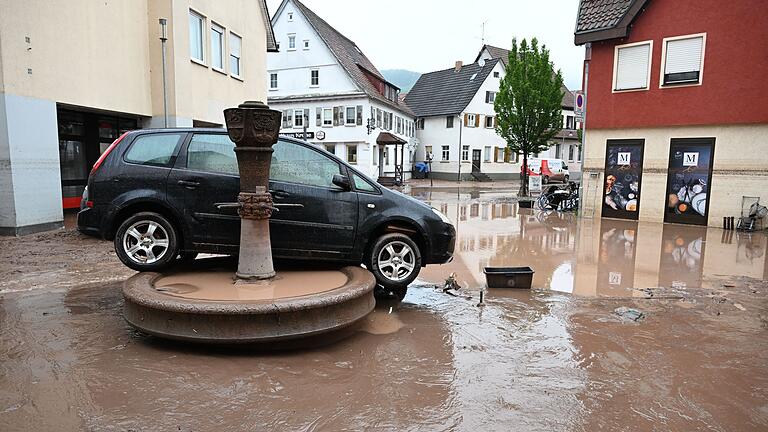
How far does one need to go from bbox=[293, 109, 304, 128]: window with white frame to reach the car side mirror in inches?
1388

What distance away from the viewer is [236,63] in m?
18.5

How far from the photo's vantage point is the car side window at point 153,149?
237 inches

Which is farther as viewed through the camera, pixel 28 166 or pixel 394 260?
pixel 28 166

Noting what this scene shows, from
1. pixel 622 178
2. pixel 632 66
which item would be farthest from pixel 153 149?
pixel 632 66

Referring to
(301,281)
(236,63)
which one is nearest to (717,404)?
(301,281)

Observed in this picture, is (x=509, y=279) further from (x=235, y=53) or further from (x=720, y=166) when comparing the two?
(x=235, y=53)

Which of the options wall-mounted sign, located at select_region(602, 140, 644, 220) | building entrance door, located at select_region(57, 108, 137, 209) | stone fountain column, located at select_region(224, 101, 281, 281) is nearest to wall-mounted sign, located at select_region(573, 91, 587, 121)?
wall-mounted sign, located at select_region(602, 140, 644, 220)

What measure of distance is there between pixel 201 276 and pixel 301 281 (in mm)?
1164

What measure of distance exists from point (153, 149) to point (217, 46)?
40.4ft

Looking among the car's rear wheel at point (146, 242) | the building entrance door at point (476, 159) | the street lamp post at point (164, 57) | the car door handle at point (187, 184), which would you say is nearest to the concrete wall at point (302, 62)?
the building entrance door at point (476, 159)

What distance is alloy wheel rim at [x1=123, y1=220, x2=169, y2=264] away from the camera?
5.77 meters

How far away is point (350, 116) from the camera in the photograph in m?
38.7

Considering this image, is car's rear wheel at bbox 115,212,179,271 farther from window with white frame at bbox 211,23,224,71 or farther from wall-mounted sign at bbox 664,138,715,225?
wall-mounted sign at bbox 664,138,715,225

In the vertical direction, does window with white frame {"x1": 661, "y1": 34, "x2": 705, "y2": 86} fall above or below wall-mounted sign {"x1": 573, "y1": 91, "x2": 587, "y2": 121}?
above
